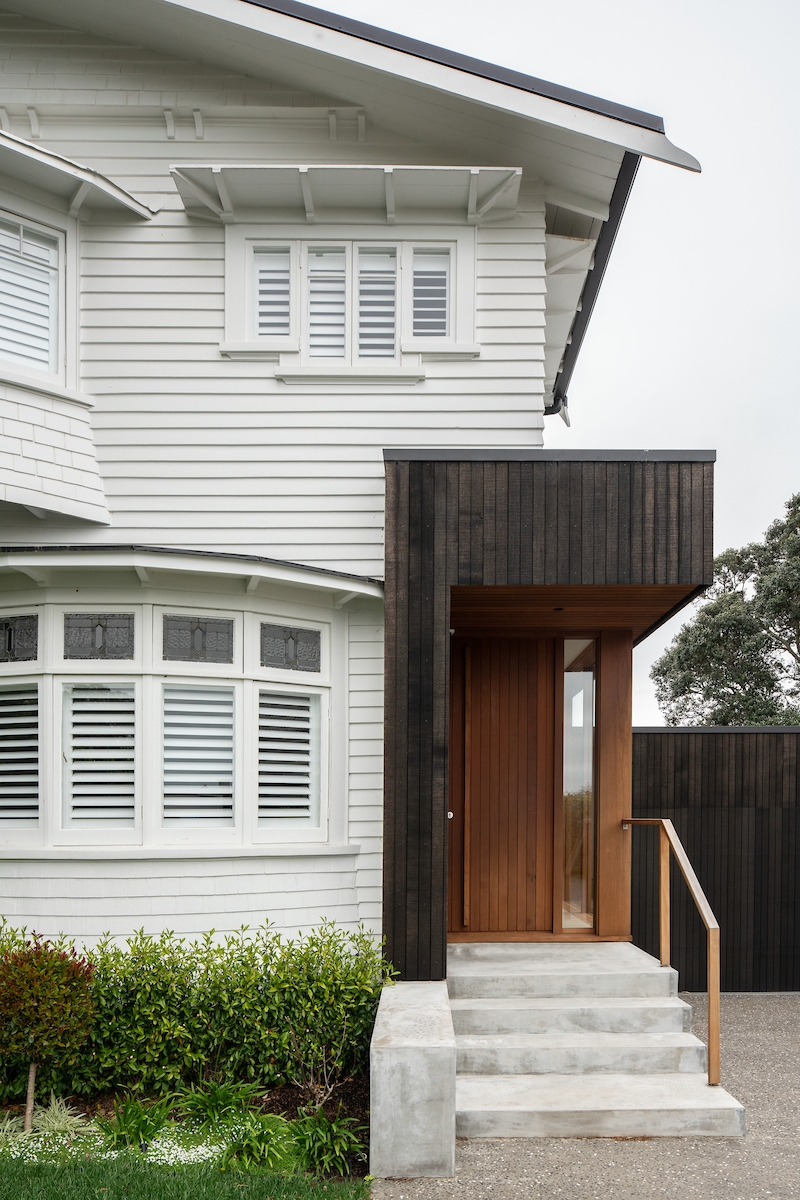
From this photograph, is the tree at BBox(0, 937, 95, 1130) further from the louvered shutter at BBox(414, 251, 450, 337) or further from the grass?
the louvered shutter at BBox(414, 251, 450, 337)

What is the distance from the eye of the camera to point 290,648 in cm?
684

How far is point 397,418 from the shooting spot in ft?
23.7

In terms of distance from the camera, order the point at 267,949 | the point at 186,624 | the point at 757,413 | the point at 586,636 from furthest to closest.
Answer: the point at 757,413, the point at 586,636, the point at 186,624, the point at 267,949

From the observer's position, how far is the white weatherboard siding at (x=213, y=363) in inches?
281

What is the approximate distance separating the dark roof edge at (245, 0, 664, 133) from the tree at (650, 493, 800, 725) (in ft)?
58.2

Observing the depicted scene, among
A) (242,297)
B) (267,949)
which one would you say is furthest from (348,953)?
(242,297)

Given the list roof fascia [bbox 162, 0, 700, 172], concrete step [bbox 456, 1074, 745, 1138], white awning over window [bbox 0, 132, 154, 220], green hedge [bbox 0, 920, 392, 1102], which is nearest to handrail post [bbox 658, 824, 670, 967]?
concrete step [bbox 456, 1074, 745, 1138]

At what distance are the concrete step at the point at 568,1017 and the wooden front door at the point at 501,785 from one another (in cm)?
148

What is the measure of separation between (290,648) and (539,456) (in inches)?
84.1

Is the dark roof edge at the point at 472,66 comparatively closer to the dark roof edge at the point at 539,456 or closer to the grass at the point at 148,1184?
the dark roof edge at the point at 539,456

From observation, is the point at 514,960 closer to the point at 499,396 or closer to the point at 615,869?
the point at 615,869

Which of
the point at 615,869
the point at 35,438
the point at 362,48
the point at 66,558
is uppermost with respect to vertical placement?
the point at 362,48

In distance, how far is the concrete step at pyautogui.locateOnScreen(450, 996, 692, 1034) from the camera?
5934 mm

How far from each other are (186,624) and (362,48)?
4206 millimetres
